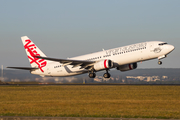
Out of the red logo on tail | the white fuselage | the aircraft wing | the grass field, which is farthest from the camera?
the red logo on tail

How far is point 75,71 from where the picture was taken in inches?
2130

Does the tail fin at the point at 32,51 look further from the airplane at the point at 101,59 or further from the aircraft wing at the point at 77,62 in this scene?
the aircraft wing at the point at 77,62

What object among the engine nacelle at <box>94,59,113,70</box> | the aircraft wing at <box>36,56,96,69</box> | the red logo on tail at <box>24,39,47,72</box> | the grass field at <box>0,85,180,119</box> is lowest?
the grass field at <box>0,85,180,119</box>

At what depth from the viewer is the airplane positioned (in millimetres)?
45562

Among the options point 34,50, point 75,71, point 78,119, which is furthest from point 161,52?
point 78,119

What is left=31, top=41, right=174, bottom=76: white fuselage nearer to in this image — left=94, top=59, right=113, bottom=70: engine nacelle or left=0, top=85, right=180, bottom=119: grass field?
left=94, top=59, right=113, bottom=70: engine nacelle

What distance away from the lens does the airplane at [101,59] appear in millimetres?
45562

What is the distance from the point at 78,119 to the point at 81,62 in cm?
3501

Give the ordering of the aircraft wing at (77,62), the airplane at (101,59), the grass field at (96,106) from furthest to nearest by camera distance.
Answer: the aircraft wing at (77,62)
the airplane at (101,59)
the grass field at (96,106)

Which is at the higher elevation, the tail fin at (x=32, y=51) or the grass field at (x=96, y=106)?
the tail fin at (x=32, y=51)

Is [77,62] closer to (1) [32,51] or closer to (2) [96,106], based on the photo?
(1) [32,51]

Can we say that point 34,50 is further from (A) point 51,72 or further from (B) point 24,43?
(A) point 51,72

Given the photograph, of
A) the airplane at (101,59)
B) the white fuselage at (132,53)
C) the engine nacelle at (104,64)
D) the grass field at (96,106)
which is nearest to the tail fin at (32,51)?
the airplane at (101,59)

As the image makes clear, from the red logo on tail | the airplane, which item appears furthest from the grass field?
the red logo on tail
